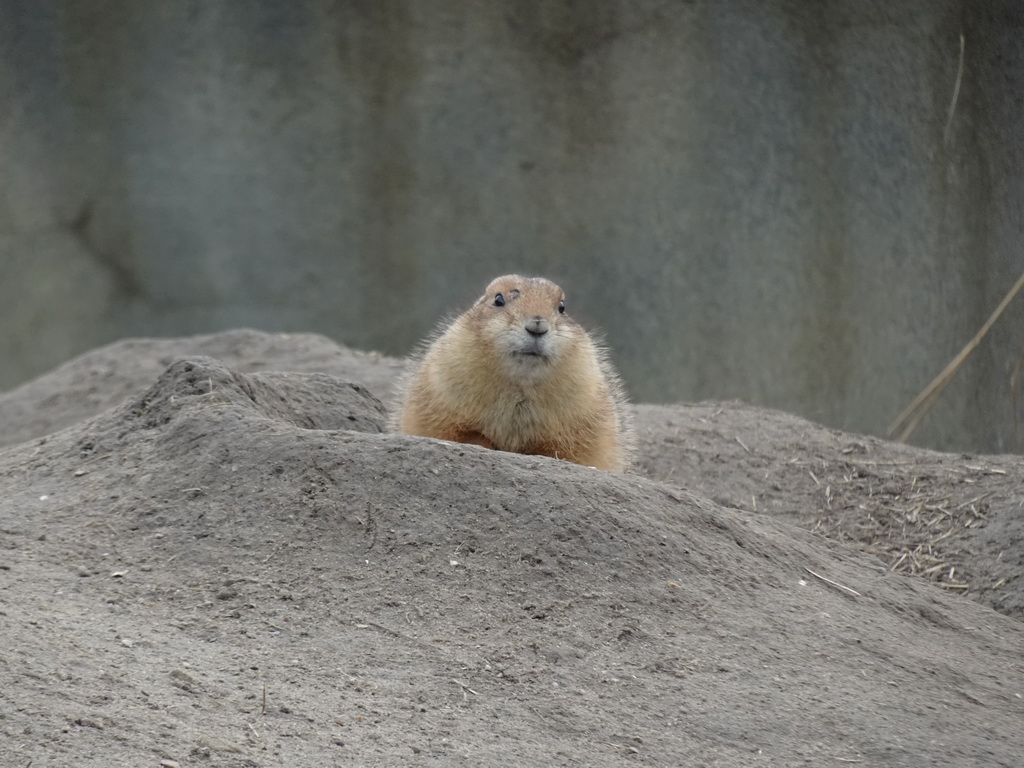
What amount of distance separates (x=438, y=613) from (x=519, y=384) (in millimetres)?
1536

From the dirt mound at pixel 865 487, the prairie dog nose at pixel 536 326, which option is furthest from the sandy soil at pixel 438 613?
the prairie dog nose at pixel 536 326

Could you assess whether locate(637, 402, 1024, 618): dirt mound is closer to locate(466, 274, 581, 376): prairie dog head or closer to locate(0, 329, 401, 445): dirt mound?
locate(466, 274, 581, 376): prairie dog head

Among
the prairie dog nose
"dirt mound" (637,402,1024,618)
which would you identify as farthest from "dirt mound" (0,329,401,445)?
the prairie dog nose

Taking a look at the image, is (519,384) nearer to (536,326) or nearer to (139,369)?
(536,326)

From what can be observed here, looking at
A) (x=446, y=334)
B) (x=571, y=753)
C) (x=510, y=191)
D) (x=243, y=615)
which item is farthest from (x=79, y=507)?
(x=510, y=191)

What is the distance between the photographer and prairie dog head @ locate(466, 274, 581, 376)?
5.03 meters

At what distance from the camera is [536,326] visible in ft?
16.4

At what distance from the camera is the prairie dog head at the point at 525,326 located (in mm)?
5027

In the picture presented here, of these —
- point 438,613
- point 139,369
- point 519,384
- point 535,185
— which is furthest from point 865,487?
point 139,369

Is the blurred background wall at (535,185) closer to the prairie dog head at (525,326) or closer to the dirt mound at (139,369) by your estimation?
the dirt mound at (139,369)

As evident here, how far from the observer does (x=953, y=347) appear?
30.5ft

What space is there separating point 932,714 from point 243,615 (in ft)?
7.00

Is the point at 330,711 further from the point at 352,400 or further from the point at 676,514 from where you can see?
the point at 352,400

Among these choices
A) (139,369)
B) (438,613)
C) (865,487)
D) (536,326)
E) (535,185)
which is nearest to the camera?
(438,613)
